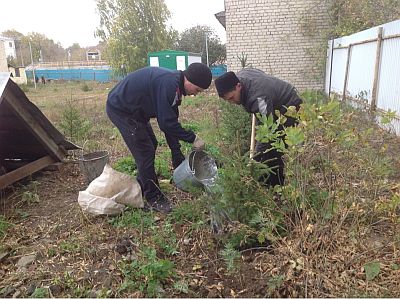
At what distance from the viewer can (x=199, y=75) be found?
3240 millimetres

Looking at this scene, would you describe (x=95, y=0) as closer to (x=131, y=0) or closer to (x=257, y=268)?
(x=131, y=0)

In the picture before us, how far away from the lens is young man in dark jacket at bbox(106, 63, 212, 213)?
10.9ft

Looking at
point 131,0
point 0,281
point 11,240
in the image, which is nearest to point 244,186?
point 0,281

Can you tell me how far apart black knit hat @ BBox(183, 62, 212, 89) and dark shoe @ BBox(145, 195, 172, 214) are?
50.1 inches

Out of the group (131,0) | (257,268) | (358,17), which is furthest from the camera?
(131,0)

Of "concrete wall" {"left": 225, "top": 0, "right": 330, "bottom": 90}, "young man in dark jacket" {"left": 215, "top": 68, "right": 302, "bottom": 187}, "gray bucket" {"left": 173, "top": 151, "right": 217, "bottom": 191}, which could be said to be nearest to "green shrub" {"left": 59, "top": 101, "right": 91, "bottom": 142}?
"gray bucket" {"left": 173, "top": 151, "right": 217, "bottom": 191}

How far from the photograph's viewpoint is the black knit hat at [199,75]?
324cm

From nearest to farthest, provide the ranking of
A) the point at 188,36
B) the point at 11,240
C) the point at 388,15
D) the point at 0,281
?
the point at 0,281, the point at 11,240, the point at 388,15, the point at 188,36

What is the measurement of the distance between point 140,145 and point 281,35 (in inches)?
379

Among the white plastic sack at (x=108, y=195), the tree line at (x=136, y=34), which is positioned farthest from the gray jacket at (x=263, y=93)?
the tree line at (x=136, y=34)

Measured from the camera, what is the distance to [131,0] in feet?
89.0

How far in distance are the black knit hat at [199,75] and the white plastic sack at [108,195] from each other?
3.88ft

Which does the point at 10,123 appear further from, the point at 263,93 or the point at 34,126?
the point at 263,93

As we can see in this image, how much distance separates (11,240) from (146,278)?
1586 mm
